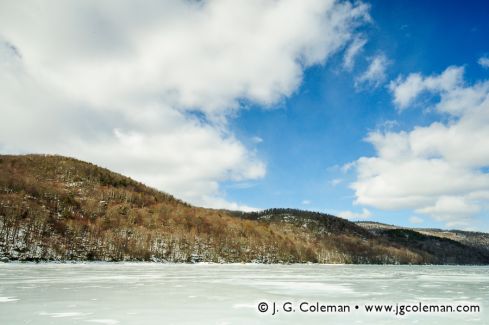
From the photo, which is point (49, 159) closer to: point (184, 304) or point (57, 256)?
point (57, 256)

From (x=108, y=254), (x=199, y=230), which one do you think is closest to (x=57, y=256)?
(x=108, y=254)

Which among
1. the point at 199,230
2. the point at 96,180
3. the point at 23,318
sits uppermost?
the point at 96,180

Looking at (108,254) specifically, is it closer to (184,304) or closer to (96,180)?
(96,180)

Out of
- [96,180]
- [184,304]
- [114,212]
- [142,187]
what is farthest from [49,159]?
[184,304]

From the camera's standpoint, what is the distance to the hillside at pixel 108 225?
276ft

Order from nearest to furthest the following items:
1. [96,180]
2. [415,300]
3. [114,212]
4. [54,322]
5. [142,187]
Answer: [54,322] → [415,300] → [114,212] → [96,180] → [142,187]

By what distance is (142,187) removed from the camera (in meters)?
167

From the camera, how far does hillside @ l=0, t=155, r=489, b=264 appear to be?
84188 millimetres

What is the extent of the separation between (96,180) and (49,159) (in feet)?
71.4

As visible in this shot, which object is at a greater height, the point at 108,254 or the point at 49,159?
the point at 49,159

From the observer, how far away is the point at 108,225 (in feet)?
354

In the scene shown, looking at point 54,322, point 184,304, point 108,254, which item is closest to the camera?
point 54,322

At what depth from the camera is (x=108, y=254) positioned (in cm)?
8694

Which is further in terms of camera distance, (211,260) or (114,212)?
(114,212)
